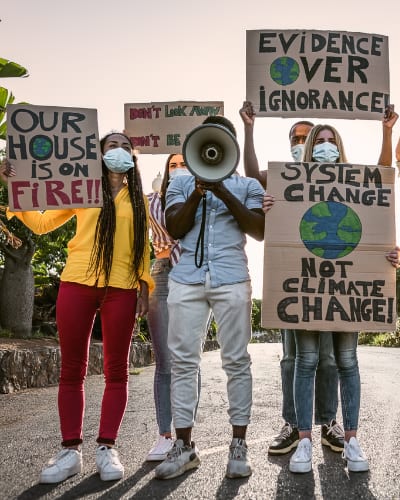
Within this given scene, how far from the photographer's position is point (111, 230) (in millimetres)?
3977

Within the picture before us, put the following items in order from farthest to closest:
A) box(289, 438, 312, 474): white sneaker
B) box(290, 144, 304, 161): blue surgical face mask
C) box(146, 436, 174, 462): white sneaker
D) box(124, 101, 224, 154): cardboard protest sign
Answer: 1. box(124, 101, 224, 154): cardboard protest sign
2. box(290, 144, 304, 161): blue surgical face mask
3. box(146, 436, 174, 462): white sneaker
4. box(289, 438, 312, 474): white sneaker

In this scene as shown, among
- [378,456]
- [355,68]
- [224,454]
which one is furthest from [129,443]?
[355,68]

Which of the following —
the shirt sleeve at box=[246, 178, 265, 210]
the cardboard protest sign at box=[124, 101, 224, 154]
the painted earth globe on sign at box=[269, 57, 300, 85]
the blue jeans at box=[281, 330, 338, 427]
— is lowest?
the blue jeans at box=[281, 330, 338, 427]

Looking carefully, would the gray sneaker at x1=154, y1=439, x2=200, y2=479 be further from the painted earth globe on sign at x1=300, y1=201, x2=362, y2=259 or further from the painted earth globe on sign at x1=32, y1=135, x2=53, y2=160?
the painted earth globe on sign at x1=32, y1=135, x2=53, y2=160

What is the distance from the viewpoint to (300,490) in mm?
3355

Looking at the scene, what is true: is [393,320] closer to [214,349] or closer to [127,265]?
[127,265]

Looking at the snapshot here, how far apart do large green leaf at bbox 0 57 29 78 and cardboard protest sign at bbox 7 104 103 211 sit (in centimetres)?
659

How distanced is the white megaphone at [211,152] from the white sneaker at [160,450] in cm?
168

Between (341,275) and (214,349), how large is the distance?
16.1 m

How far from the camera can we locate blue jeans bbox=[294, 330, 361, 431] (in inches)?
152

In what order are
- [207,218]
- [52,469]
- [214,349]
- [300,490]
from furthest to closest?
[214,349] < [207,218] < [52,469] < [300,490]

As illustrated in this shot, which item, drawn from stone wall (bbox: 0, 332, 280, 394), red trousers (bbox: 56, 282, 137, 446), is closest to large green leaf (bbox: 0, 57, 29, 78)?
stone wall (bbox: 0, 332, 280, 394)

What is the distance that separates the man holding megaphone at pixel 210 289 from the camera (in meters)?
3.74

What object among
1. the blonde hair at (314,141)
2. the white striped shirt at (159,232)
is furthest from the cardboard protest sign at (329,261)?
the white striped shirt at (159,232)
